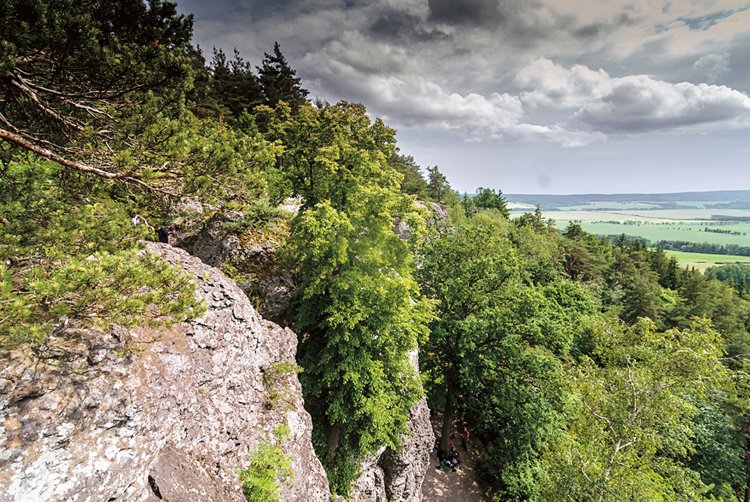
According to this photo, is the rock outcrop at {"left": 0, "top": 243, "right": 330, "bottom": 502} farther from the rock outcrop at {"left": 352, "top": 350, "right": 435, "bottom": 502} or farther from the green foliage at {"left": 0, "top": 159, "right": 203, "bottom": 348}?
the rock outcrop at {"left": 352, "top": 350, "right": 435, "bottom": 502}

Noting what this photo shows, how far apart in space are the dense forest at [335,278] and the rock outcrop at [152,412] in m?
0.75

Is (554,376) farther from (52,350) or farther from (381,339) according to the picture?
(52,350)

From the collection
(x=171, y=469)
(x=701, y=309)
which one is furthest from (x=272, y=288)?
(x=701, y=309)

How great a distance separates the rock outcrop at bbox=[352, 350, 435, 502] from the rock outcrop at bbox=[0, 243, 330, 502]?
12.1 feet

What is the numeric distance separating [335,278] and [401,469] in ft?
30.1

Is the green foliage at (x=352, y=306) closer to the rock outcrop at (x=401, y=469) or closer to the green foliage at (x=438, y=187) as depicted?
the rock outcrop at (x=401, y=469)

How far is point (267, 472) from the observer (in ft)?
25.5

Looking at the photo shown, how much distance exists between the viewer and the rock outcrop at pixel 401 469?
12727mm

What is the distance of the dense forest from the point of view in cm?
437

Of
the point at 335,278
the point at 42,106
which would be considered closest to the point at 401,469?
the point at 335,278

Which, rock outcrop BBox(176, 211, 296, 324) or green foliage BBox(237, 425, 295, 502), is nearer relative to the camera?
green foliage BBox(237, 425, 295, 502)

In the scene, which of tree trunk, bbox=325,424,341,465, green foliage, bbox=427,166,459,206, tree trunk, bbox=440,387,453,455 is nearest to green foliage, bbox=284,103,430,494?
tree trunk, bbox=325,424,341,465

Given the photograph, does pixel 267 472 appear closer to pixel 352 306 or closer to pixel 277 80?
pixel 352 306

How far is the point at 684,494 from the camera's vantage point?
10617 mm
